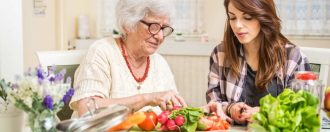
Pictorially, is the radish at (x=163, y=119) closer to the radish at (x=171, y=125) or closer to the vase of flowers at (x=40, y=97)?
the radish at (x=171, y=125)

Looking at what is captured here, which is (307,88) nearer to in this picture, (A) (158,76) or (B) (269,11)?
(B) (269,11)

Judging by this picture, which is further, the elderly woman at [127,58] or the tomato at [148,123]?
the elderly woman at [127,58]

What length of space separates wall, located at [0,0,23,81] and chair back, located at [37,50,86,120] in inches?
4.1

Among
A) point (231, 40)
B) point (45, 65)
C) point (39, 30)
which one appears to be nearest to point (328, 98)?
point (231, 40)

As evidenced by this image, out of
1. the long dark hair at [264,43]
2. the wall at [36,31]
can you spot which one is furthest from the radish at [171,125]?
the wall at [36,31]

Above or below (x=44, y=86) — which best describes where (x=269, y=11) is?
above

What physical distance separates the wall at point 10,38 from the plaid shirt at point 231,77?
0.81 m

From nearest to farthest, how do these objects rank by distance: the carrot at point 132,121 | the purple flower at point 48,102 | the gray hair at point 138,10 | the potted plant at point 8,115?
the purple flower at point 48,102 → the potted plant at point 8,115 → the carrot at point 132,121 → the gray hair at point 138,10

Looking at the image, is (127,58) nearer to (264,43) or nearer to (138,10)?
(138,10)

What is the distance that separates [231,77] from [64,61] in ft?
2.41

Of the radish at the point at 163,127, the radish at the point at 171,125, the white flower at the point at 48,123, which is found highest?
the white flower at the point at 48,123

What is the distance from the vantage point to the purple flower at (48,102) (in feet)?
3.28

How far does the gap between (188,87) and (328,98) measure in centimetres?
232

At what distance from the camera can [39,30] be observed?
3578 millimetres
